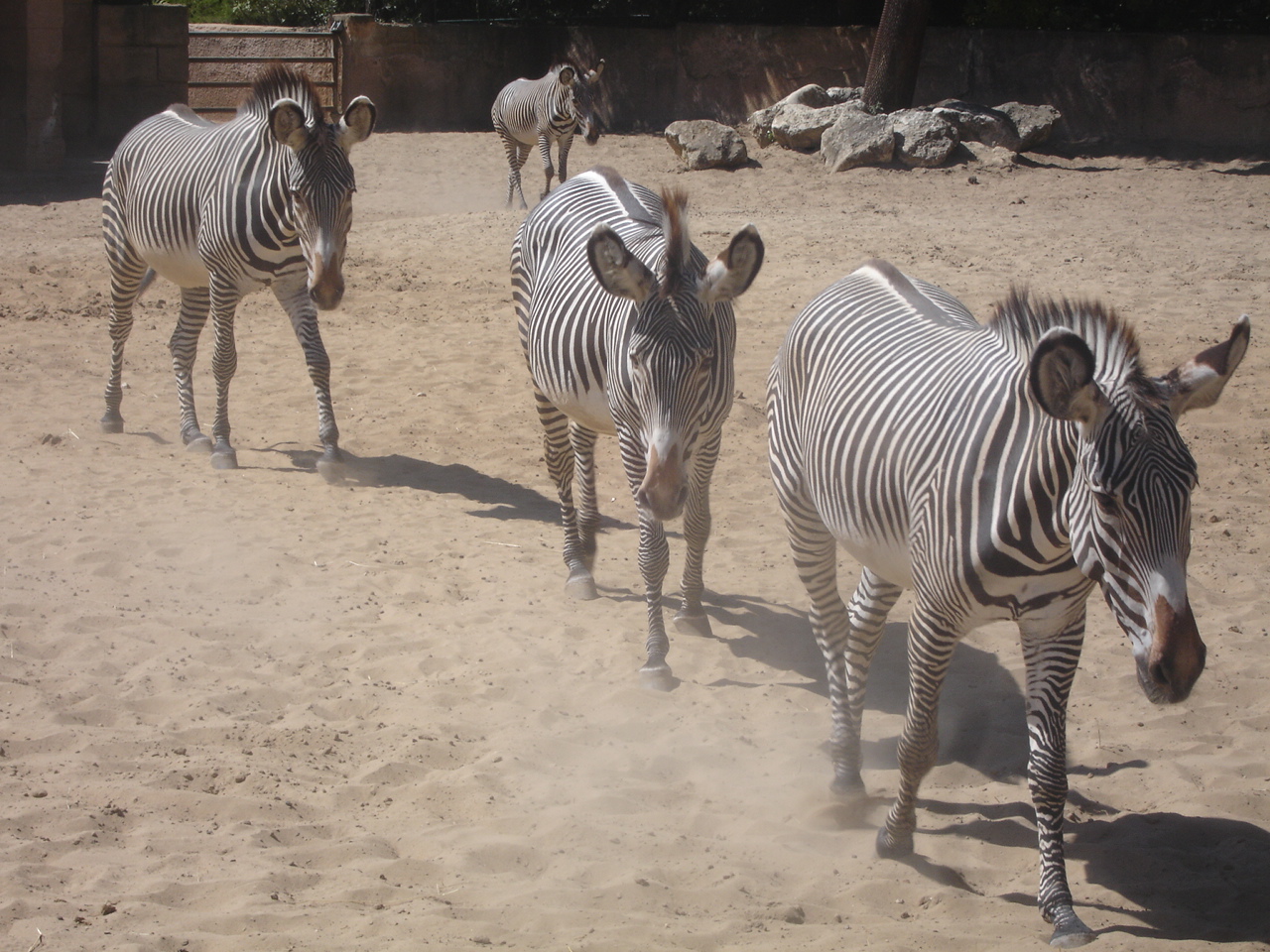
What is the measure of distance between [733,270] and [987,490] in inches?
61.4

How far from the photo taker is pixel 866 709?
4699 mm

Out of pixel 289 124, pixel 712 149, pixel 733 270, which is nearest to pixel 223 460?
pixel 289 124

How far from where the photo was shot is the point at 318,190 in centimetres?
665

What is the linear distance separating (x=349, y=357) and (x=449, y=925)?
6.94 metres

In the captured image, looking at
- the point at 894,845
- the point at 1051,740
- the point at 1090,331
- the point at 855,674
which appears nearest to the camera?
the point at 1090,331

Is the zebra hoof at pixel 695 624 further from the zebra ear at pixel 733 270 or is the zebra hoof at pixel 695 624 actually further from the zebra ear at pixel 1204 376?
the zebra ear at pixel 1204 376

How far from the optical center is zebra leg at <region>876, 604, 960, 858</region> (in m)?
3.22

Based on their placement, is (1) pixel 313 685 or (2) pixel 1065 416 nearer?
(2) pixel 1065 416

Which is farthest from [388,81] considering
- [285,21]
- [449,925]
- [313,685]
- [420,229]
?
[449,925]

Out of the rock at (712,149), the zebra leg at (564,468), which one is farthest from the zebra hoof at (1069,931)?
the rock at (712,149)

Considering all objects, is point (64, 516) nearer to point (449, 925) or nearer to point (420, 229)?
point (449, 925)

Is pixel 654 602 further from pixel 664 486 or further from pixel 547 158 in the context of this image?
pixel 547 158

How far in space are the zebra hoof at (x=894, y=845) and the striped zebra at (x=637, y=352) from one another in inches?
49.2

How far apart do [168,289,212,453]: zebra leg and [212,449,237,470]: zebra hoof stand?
16.8 inches
